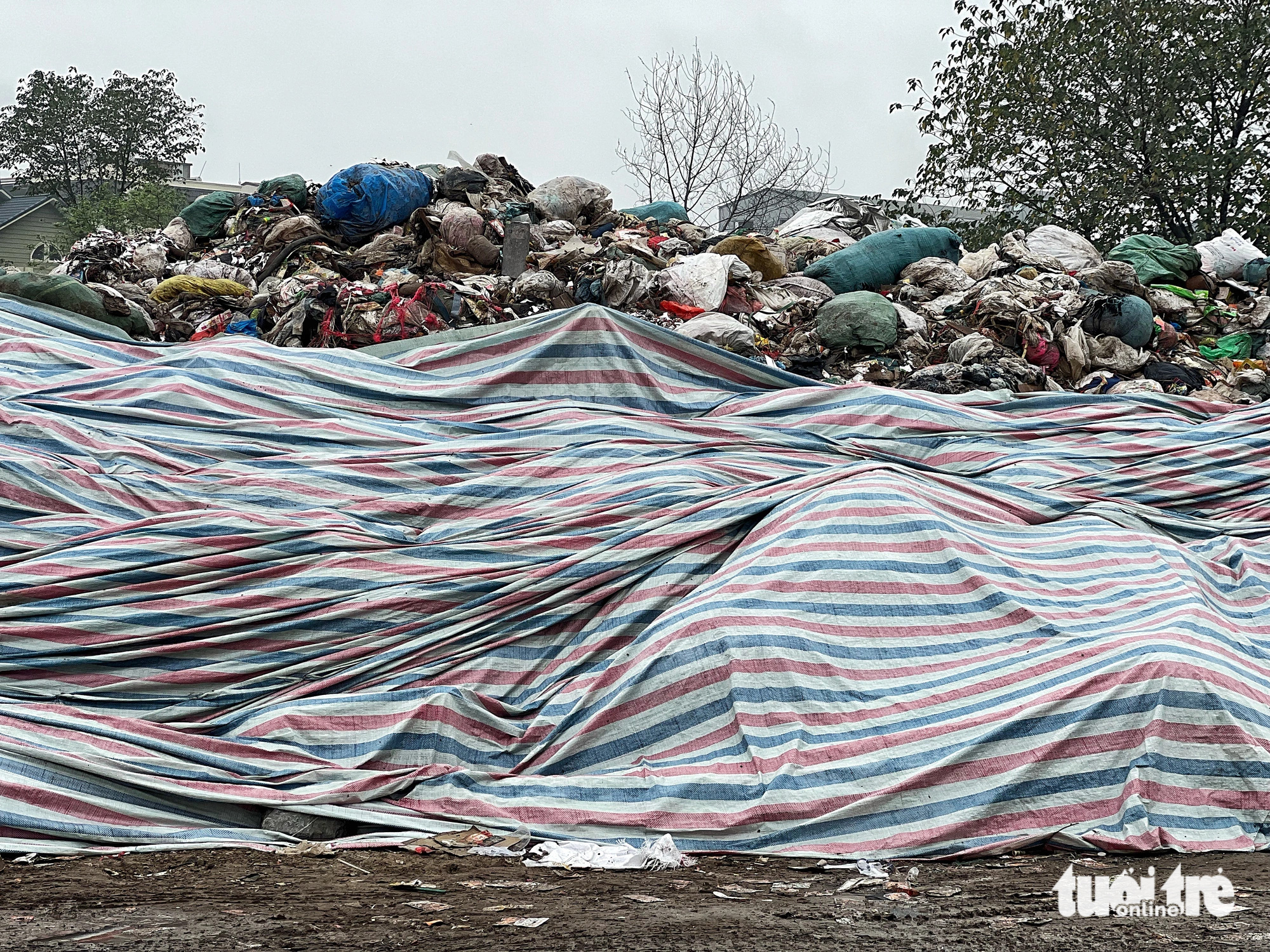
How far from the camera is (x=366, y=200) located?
7406mm

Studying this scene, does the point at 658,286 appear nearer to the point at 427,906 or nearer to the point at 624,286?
the point at 624,286

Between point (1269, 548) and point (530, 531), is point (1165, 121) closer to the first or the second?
point (1269, 548)

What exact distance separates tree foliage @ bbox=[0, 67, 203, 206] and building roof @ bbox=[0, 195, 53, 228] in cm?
32

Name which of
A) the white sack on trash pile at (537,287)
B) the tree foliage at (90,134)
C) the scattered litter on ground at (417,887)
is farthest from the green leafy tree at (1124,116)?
the tree foliage at (90,134)

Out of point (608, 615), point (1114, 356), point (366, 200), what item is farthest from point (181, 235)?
point (1114, 356)

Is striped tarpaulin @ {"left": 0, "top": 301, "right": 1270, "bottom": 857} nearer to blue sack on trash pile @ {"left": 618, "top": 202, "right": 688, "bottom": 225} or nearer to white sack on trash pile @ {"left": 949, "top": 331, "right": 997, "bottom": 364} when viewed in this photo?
white sack on trash pile @ {"left": 949, "top": 331, "right": 997, "bottom": 364}

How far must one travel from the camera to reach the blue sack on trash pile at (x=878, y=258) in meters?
7.61

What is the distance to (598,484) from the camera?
393 centimetres

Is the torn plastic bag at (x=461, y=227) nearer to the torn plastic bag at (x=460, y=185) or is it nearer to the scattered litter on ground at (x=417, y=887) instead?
the torn plastic bag at (x=460, y=185)

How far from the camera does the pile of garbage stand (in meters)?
6.16

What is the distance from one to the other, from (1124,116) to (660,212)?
878 centimetres

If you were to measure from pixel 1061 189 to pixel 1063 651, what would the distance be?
44.4 ft

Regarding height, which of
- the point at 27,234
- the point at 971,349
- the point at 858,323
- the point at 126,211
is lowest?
the point at 971,349

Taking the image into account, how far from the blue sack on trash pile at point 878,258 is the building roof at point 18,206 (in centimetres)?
2746
